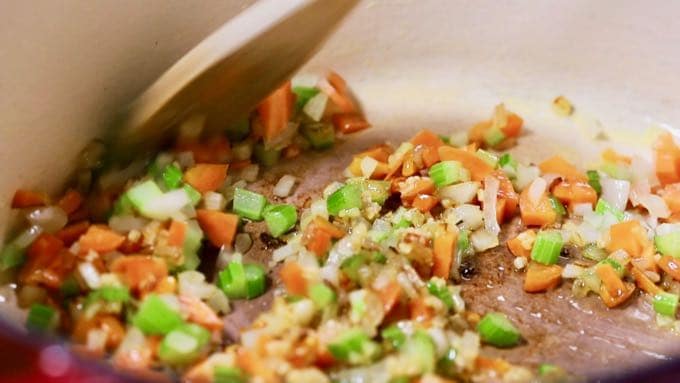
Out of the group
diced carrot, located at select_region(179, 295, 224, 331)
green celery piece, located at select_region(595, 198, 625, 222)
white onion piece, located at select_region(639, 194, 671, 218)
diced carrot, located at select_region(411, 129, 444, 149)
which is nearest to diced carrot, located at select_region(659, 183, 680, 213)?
white onion piece, located at select_region(639, 194, 671, 218)

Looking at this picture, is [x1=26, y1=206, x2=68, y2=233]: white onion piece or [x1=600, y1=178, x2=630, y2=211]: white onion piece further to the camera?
[x1=600, y1=178, x2=630, y2=211]: white onion piece

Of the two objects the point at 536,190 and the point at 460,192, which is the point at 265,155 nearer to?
the point at 460,192

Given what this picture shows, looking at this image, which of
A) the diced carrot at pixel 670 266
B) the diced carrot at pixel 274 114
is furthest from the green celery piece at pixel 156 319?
the diced carrot at pixel 670 266

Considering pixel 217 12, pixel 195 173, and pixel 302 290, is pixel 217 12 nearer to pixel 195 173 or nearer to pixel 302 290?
pixel 195 173

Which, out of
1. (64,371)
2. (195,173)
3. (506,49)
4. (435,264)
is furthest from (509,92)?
(64,371)

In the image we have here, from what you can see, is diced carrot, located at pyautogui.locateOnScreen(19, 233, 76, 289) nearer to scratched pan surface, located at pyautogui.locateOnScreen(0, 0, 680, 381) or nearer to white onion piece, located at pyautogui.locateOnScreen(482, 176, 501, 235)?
scratched pan surface, located at pyautogui.locateOnScreen(0, 0, 680, 381)
